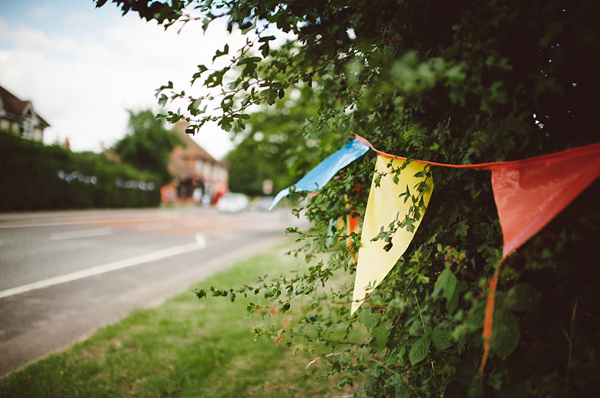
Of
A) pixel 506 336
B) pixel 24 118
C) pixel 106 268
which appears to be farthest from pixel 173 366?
pixel 24 118

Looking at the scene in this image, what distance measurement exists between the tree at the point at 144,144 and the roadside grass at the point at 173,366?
29519mm

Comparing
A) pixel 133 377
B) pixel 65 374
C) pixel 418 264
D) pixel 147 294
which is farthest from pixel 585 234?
pixel 147 294

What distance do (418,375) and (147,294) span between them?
517 cm

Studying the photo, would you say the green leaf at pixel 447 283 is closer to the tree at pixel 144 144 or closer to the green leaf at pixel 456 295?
the green leaf at pixel 456 295

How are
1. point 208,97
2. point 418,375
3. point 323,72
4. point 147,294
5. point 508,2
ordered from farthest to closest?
1. point 147,294
2. point 323,72
3. point 418,375
4. point 208,97
5. point 508,2

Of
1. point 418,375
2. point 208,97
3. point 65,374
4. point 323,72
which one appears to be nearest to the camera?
point 208,97

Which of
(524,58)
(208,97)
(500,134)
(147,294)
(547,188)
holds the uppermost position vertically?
(524,58)

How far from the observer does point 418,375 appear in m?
1.60

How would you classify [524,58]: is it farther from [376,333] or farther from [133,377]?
[133,377]

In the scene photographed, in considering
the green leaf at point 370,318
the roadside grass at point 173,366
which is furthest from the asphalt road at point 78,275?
the green leaf at point 370,318

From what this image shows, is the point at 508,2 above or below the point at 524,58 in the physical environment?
above

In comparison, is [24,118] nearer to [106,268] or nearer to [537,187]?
[106,268]

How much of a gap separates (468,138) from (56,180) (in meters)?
20.6

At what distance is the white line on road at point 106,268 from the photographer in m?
5.25
